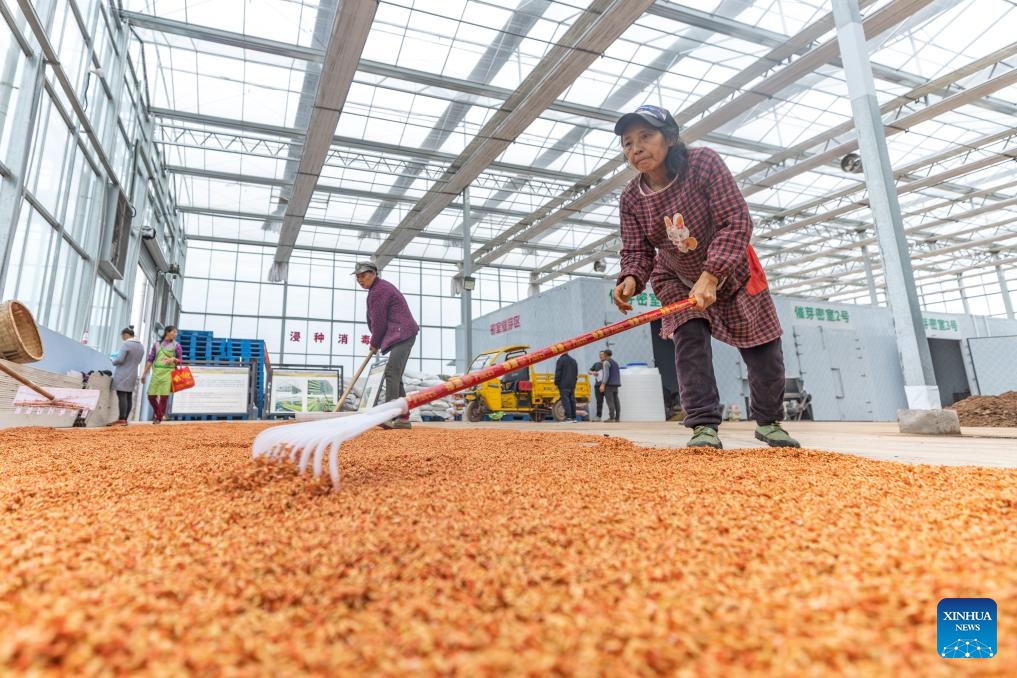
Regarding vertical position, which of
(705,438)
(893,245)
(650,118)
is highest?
(893,245)

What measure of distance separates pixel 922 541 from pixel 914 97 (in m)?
11.6

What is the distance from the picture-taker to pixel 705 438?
2.03m

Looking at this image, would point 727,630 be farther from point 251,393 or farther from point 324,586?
point 251,393

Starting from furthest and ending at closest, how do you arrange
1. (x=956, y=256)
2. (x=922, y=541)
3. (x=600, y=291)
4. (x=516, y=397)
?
(x=956, y=256) < (x=600, y=291) < (x=516, y=397) < (x=922, y=541)

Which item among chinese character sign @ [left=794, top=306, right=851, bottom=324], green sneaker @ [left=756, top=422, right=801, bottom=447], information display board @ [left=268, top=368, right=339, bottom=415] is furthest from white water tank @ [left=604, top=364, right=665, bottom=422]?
green sneaker @ [left=756, top=422, right=801, bottom=447]

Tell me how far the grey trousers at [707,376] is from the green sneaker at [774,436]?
3 cm

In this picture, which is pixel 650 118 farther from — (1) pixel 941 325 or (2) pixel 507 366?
(1) pixel 941 325

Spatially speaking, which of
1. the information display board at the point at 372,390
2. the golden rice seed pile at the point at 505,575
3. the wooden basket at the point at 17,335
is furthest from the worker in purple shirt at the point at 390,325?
the information display board at the point at 372,390

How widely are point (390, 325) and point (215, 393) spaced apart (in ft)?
24.0

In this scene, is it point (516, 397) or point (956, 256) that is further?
point (956, 256)

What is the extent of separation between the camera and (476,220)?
51.1 ft

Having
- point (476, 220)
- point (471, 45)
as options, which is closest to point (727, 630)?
point (471, 45)

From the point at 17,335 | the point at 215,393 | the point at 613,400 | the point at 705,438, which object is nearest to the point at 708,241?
the point at 705,438

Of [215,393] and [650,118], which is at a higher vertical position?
[650,118]
